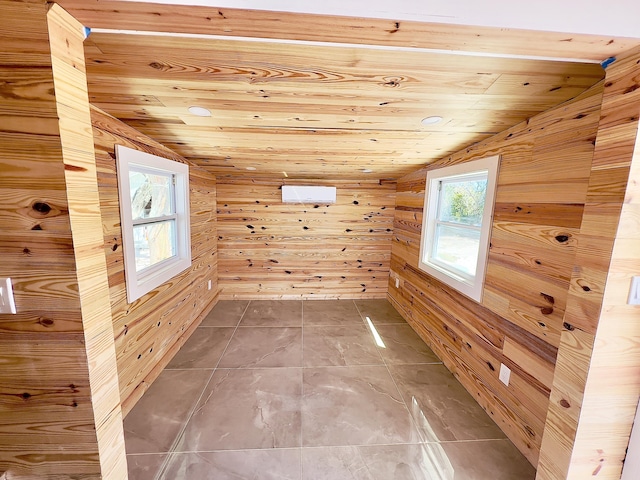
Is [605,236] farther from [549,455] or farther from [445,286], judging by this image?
[445,286]

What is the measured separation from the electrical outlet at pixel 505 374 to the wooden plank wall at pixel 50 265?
2.14m

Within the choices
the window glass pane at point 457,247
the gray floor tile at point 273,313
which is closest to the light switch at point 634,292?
the window glass pane at point 457,247

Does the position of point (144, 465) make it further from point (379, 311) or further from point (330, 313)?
point (379, 311)

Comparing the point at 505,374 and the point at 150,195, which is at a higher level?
the point at 150,195

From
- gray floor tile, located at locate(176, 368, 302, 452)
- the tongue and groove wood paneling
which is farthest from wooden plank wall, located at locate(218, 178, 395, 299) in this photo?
gray floor tile, located at locate(176, 368, 302, 452)

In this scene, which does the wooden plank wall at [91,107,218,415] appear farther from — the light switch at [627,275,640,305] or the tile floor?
the light switch at [627,275,640,305]

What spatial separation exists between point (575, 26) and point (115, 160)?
2.23m

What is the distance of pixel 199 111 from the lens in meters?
1.48

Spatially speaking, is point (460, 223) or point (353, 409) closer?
point (353, 409)

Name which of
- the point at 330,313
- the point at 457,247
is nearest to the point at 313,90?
the point at 457,247

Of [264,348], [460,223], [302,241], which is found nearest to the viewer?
[460,223]

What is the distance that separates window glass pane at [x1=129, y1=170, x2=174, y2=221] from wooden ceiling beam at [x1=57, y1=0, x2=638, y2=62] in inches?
59.4

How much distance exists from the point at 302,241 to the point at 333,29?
2999 mm

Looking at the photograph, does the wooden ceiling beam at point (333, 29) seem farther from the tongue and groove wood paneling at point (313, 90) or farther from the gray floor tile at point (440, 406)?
the gray floor tile at point (440, 406)
